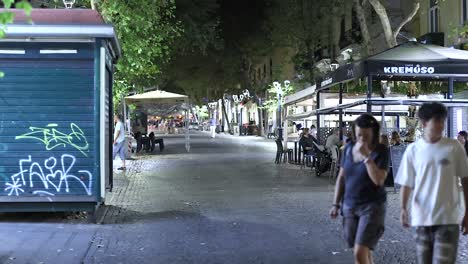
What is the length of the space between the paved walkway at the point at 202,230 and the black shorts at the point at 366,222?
191 cm

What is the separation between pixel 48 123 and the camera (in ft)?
30.7

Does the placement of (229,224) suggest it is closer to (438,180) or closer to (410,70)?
(438,180)

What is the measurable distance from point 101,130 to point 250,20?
129 ft

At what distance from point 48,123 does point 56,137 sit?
0.25 meters

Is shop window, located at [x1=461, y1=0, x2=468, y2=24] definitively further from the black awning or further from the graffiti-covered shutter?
the graffiti-covered shutter

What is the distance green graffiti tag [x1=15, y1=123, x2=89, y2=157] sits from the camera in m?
9.33

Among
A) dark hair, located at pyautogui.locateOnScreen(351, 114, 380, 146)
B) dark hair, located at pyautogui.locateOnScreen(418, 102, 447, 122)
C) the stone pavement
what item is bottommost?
the stone pavement

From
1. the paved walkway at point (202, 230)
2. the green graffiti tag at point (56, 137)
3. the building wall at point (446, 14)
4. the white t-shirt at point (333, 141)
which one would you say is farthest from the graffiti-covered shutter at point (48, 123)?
the building wall at point (446, 14)

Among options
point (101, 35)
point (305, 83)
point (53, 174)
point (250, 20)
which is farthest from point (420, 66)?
point (250, 20)

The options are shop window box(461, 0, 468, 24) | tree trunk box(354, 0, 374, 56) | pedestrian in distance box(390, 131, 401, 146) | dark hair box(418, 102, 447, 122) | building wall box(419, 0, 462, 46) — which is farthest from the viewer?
building wall box(419, 0, 462, 46)

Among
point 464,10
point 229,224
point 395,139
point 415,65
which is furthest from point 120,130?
point 464,10

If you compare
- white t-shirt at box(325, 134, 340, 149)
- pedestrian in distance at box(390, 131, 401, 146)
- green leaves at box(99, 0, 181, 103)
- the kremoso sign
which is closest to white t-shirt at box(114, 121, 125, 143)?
green leaves at box(99, 0, 181, 103)

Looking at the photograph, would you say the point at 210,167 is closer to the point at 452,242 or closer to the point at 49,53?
the point at 49,53

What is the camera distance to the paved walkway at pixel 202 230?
7293mm
